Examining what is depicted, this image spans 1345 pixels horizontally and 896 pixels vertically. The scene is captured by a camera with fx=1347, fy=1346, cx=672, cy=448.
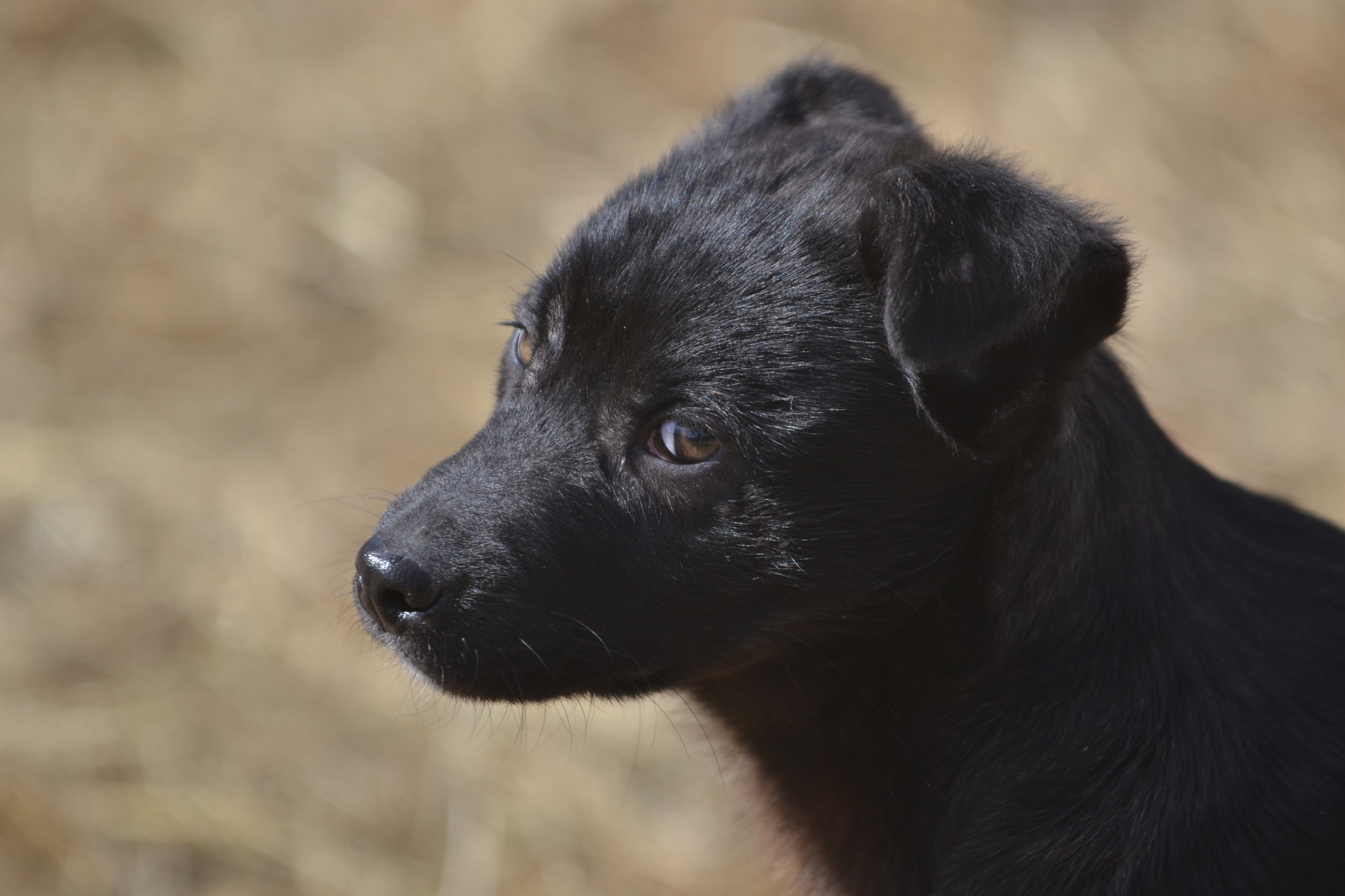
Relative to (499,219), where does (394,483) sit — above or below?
below

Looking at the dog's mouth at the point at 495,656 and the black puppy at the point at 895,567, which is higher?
the black puppy at the point at 895,567

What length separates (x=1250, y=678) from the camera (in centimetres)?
315

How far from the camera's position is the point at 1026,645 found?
123 inches

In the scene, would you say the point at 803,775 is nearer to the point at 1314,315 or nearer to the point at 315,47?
the point at 1314,315

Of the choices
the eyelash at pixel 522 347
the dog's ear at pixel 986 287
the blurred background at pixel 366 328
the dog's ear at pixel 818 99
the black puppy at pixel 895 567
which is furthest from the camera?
the blurred background at pixel 366 328

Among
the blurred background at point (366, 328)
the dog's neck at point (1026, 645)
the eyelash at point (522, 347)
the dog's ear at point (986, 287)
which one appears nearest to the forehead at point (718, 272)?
the eyelash at point (522, 347)

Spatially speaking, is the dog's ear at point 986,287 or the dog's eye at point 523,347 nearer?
the dog's ear at point 986,287

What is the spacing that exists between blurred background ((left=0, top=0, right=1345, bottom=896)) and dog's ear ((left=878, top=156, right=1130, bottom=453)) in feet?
4.96

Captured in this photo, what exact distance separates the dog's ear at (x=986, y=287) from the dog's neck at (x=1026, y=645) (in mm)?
208

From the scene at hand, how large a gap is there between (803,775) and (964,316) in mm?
1459

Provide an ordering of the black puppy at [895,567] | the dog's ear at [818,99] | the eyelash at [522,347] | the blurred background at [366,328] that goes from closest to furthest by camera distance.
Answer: the black puppy at [895,567] → the eyelash at [522,347] → the dog's ear at [818,99] → the blurred background at [366,328]

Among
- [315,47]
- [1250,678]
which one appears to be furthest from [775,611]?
[315,47]

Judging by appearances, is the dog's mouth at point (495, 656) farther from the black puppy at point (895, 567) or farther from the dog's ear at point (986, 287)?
the dog's ear at point (986, 287)

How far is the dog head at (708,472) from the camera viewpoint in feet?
10.1
